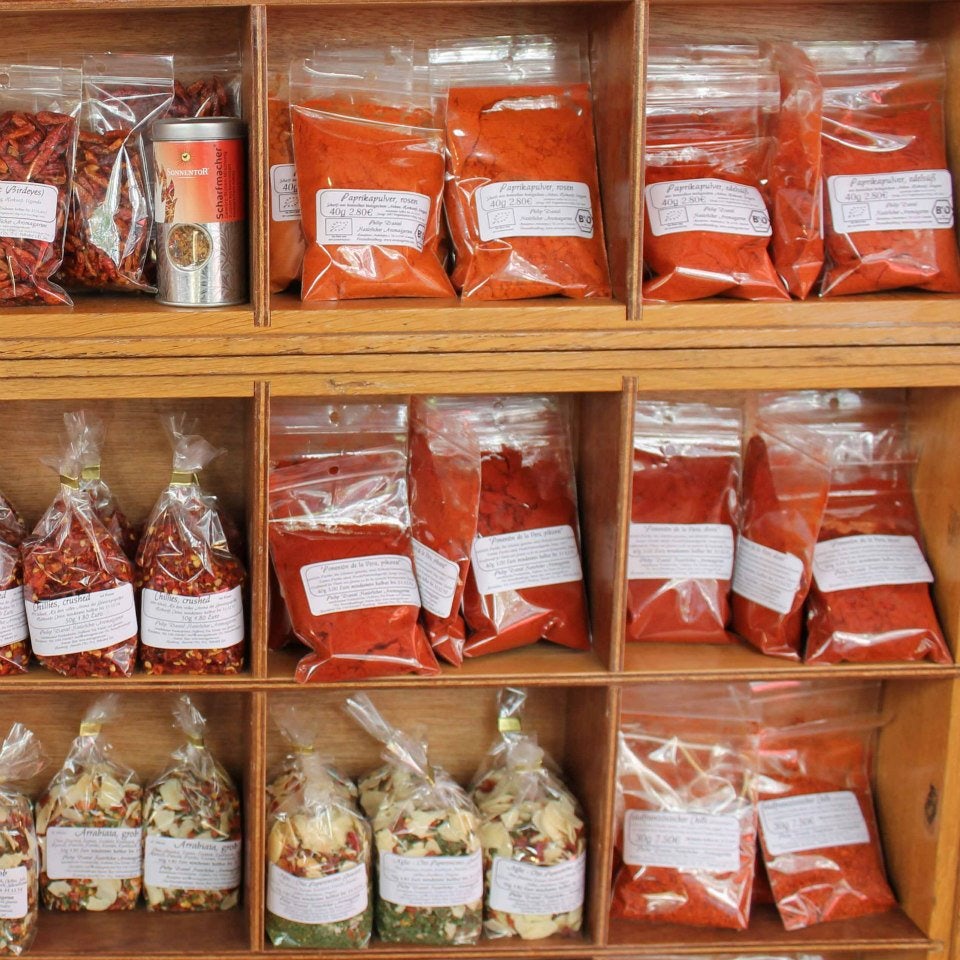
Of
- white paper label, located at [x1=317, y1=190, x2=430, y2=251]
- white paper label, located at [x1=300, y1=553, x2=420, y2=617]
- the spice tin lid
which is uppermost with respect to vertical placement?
the spice tin lid

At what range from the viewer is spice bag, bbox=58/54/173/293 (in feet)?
5.05

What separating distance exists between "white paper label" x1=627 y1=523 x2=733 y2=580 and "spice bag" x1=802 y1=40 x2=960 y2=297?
38 centimetres

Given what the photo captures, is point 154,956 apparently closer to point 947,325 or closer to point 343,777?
point 343,777

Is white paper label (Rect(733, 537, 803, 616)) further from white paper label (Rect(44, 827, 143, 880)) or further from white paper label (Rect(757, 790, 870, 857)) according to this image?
white paper label (Rect(44, 827, 143, 880))

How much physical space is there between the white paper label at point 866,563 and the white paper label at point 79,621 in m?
0.95

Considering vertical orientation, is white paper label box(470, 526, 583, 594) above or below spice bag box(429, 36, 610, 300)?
below

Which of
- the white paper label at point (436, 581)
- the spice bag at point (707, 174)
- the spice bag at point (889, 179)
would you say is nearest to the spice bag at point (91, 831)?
the white paper label at point (436, 581)

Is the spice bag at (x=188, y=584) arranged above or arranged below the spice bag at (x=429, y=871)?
above

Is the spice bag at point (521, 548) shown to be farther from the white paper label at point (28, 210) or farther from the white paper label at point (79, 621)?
the white paper label at point (28, 210)

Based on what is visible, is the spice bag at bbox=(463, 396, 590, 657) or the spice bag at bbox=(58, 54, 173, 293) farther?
the spice bag at bbox=(463, 396, 590, 657)

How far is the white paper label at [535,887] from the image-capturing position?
5.51 ft

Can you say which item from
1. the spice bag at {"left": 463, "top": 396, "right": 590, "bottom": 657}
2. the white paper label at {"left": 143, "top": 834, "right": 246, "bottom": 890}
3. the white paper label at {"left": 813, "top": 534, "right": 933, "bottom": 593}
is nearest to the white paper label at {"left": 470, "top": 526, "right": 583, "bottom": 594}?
the spice bag at {"left": 463, "top": 396, "right": 590, "bottom": 657}

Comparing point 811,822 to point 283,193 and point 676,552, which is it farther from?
point 283,193

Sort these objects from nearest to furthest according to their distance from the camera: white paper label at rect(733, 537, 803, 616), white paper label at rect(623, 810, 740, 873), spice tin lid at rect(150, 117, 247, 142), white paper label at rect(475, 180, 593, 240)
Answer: spice tin lid at rect(150, 117, 247, 142) < white paper label at rect(475, 180, 593, 240) < white paper label at rect(733, 537, 803, 616) < white paper label at rect(623, 810, 740, 873)
